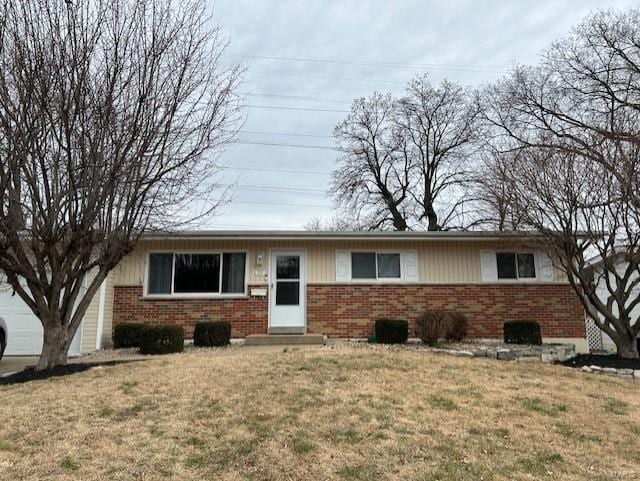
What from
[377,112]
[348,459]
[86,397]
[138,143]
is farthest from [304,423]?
[377,112]

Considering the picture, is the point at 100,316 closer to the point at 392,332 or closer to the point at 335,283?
the point at 335,283

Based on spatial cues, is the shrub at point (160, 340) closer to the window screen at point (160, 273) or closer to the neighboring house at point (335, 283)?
the neighboring house at point (335, 283)

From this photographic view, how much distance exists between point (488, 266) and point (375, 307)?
2995mm

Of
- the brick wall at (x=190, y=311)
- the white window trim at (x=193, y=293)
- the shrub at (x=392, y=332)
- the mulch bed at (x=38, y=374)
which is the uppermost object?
the white window trim at (x=193, y=293)

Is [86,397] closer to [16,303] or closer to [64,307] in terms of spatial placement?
[64,307]

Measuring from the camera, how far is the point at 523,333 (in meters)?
11.0

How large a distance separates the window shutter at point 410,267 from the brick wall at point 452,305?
23cm

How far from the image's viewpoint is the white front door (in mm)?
12047

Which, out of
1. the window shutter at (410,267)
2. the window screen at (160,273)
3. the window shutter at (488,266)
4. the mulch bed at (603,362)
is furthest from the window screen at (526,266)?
the window screen at (160,273)

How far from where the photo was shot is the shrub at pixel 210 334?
1084 cm

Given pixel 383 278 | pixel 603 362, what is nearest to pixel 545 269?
pixel 603 362

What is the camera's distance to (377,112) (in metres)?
28.0

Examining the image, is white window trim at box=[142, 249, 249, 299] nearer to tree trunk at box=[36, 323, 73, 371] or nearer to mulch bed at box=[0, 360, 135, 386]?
mulch bed at box=[0, 360, 135, 386]

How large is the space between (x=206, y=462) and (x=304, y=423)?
114 cm
